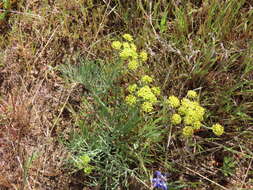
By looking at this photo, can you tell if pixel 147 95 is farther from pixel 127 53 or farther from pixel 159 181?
pixel 159 181

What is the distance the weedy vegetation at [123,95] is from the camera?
1.90m

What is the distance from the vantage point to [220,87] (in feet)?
6.87

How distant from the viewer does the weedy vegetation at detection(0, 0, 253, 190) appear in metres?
1.90

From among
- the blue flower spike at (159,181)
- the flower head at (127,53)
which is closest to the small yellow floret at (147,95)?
the flower head at (127,53)

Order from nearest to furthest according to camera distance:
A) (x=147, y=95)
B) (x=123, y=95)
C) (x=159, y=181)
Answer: (x=147, y=95), (x=159, y=181), (x=123, y=95)

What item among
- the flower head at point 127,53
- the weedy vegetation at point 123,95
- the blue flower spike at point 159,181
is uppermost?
the flower head at point 127,53

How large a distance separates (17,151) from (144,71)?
1043 mm

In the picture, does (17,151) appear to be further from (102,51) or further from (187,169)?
(187,169)

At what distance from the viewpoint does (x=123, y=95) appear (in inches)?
82.4

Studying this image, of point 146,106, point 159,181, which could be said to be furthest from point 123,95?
point 159,181

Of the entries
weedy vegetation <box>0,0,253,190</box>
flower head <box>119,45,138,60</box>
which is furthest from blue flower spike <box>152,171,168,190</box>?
flower head <box>119,45,138,60</box>

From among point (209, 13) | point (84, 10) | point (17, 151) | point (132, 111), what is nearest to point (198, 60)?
point (209, 13)

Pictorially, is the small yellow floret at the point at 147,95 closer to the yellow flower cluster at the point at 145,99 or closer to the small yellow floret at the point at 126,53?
the yellow flower cluster at the point at 145,99

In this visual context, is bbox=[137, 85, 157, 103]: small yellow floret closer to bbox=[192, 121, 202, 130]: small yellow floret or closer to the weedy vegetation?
the weedy vegetation
